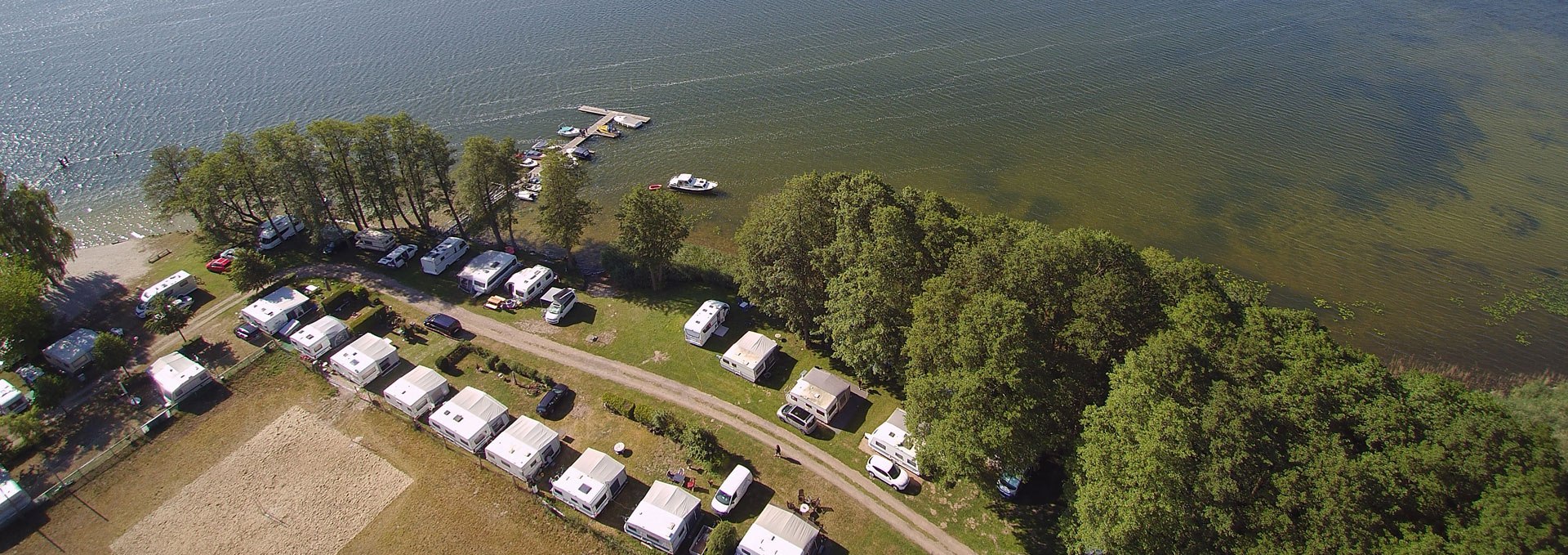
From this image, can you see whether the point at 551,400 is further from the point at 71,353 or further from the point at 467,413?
the point at 71,353

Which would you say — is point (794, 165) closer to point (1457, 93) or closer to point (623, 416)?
point (623, 416)

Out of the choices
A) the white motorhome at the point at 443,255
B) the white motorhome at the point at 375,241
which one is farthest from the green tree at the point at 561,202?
the white motorhome at the point at 375,241

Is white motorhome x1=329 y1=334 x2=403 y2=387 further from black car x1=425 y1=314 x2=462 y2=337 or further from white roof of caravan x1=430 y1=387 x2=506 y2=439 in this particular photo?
white roof of caravan x1=430 y1=387 x2=506 y2=439

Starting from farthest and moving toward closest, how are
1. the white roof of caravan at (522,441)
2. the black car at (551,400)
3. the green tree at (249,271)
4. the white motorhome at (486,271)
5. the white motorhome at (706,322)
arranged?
the white motorhome at (486,271)
the green tree at (249,271)
the white motorhome at (706,322)
the black car at (551,400)
the white roof of caravan at (522,441)

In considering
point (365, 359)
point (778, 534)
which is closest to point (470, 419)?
point (365, 359)

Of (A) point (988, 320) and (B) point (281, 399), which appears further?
(B) point (281, 399)

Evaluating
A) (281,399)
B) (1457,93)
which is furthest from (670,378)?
(1457,93)

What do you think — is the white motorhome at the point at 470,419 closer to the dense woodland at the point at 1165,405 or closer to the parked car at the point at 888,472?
the dense woodland at the point at 1165,405
